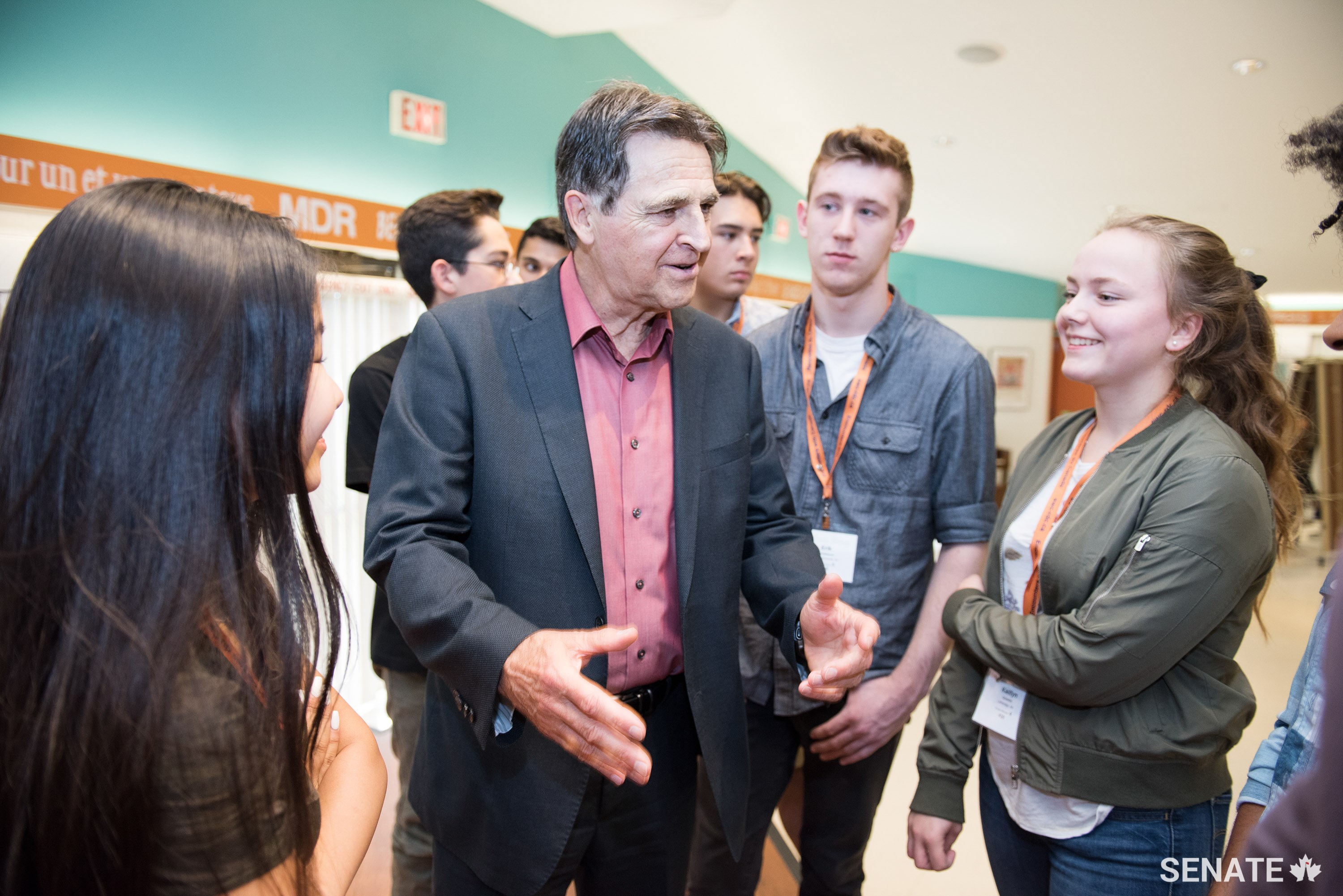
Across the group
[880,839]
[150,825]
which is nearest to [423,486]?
[150,825]

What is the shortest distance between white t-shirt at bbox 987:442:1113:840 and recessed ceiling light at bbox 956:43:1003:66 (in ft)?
14.1

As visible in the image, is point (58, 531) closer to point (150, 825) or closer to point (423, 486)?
point (150, 825)

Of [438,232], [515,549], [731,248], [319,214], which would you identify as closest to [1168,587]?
[515,549]

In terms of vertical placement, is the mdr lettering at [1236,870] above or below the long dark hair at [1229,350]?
below

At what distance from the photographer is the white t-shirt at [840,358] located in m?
1.96

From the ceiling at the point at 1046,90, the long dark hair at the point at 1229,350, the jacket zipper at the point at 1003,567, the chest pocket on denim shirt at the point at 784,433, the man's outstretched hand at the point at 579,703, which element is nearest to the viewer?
the man's outstretched hand at the point at 579,703

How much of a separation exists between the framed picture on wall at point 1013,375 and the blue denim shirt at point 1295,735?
11501 millimetres

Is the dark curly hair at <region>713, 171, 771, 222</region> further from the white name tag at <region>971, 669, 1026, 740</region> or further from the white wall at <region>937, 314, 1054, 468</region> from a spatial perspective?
the white wall at <region>937, 314, 1054, 468</region>

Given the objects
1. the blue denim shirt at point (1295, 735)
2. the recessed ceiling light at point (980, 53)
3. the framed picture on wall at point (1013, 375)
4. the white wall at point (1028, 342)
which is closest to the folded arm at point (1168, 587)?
the blue denim shirt at point (1295, 735)

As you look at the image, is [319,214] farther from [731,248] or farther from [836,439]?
[836,439]

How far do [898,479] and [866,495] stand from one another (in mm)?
86

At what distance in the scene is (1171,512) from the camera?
1.27m

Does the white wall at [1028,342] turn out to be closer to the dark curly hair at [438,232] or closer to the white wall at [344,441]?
the white wall at [344,441]

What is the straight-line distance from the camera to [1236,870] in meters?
1.05
